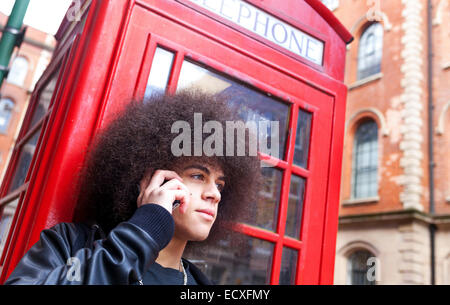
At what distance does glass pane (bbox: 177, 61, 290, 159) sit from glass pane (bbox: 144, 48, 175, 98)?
68 mm

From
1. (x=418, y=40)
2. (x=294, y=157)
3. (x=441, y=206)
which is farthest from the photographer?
(x=418, y=40)

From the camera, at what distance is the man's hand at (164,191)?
1080 mm

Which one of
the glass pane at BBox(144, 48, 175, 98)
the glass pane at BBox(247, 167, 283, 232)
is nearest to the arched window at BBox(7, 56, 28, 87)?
the glass pane at BBox(144, 48, 175, 98)

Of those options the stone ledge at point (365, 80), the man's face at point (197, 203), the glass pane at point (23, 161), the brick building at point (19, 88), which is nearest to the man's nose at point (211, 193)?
the man's face at point (197, 203)

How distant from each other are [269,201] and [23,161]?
130cm

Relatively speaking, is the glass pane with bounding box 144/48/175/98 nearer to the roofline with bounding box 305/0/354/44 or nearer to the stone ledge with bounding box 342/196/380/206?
the roofline with bounding box 305/0/354/44

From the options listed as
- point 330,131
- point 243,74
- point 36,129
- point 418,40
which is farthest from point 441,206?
point 36,129

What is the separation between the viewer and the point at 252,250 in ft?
5.68

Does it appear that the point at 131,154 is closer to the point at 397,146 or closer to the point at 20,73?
the point at 397,146

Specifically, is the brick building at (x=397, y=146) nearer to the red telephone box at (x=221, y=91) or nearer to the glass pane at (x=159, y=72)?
the red telephone box at (x=221, y=91)

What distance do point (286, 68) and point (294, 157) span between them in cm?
46

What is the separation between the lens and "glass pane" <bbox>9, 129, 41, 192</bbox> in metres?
1.83

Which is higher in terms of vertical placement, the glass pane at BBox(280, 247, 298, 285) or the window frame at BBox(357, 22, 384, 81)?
the window frame at BBox(357, 22, 384, 81)
